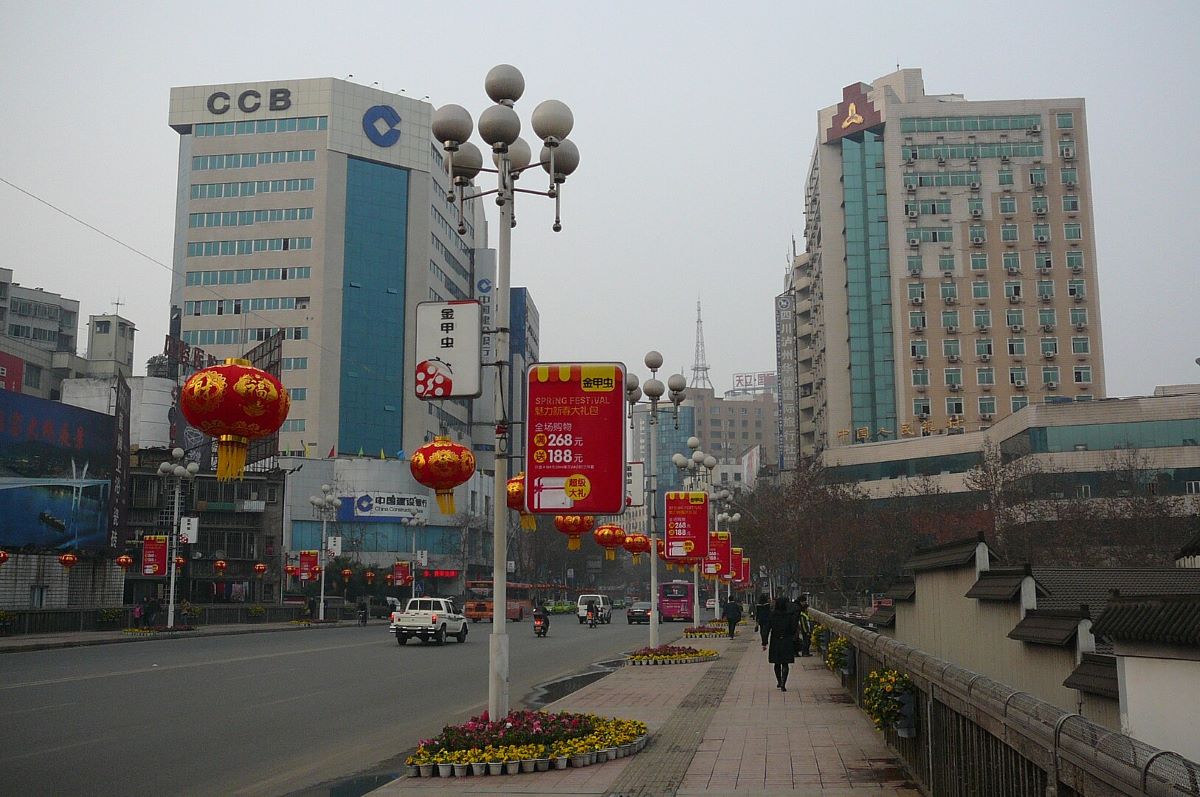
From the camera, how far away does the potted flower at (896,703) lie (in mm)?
9305

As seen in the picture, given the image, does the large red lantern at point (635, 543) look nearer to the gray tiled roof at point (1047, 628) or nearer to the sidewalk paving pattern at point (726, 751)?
the sidewalk paving pattern at point (726, 751)

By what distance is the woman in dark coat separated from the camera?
19.4 meters

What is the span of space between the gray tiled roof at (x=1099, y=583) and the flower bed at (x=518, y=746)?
4.78 metres

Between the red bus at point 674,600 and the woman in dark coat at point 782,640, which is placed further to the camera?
the red bus at point 674,600

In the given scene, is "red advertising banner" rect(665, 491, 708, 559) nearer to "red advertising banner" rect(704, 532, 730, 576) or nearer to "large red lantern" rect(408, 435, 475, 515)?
"red advertising banner" rect(704, 532, 730, 576)

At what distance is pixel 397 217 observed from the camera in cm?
10819

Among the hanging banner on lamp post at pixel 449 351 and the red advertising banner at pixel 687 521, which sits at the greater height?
the hanging banner on lamp post at pixel 449 351

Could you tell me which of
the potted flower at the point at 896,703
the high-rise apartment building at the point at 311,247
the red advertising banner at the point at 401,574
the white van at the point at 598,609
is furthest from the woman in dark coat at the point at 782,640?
the high-rise apartment building at the point at 311,247

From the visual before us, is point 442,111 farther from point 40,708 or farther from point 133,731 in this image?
point 40,708

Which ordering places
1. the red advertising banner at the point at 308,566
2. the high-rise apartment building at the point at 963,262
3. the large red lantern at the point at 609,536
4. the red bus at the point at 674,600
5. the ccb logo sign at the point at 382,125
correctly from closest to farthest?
the large red lantern at the point at 609,536, the red advertising banner at the point at 308,566, the red bus at the point at 674,600, the high-rise apartment building at the point at 963,262, the ccb logo sign at the point at 382,125

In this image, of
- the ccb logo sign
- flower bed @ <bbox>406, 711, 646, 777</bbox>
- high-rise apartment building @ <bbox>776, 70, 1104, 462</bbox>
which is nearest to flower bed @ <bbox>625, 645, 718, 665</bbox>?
flower bed @ <bbox>406, 711, 646, 777</bbox>

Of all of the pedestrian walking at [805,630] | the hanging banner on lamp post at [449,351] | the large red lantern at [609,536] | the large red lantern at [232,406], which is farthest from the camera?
the large red lantern at [609,536]

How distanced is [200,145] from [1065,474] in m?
85.1

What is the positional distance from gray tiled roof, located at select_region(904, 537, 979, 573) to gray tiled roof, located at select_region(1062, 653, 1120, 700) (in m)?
3.17
